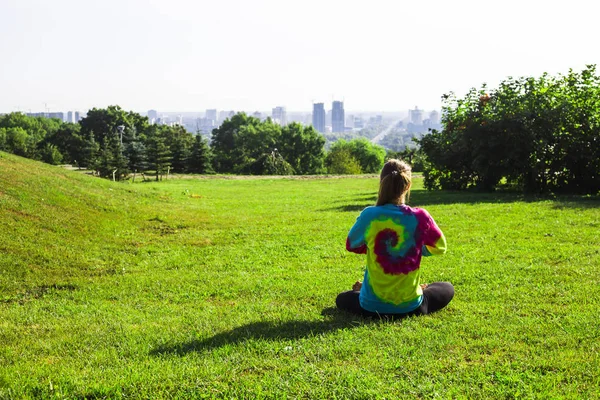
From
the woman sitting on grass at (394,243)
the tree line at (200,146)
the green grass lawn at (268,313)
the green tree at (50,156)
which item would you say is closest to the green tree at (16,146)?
the tree line at (200,146)

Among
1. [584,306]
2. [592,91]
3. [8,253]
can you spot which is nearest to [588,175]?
[592,91]

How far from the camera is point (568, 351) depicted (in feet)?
14.9

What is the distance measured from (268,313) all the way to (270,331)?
0.77 meters

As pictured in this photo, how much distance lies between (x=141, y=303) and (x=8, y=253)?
387 cm

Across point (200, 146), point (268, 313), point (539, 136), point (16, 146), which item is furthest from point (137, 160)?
point (268, 313)

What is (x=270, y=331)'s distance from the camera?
17.8 feet

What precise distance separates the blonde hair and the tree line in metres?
41.0

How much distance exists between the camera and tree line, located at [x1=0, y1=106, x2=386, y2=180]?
57594 mm

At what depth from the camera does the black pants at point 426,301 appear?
5.63 metres

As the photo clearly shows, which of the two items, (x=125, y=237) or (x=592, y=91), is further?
(x=592, y=91)

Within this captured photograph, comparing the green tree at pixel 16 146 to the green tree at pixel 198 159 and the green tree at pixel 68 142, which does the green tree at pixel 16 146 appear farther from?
the green tree at pixel 198 159

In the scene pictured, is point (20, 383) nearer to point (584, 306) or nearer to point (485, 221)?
point (584, 306)

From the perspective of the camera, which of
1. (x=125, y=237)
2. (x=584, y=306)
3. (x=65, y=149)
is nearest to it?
(x=584, y=306)

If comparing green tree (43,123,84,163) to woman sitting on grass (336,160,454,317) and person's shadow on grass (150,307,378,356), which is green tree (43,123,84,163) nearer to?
person's shadow on grass (150,307,378,356)
